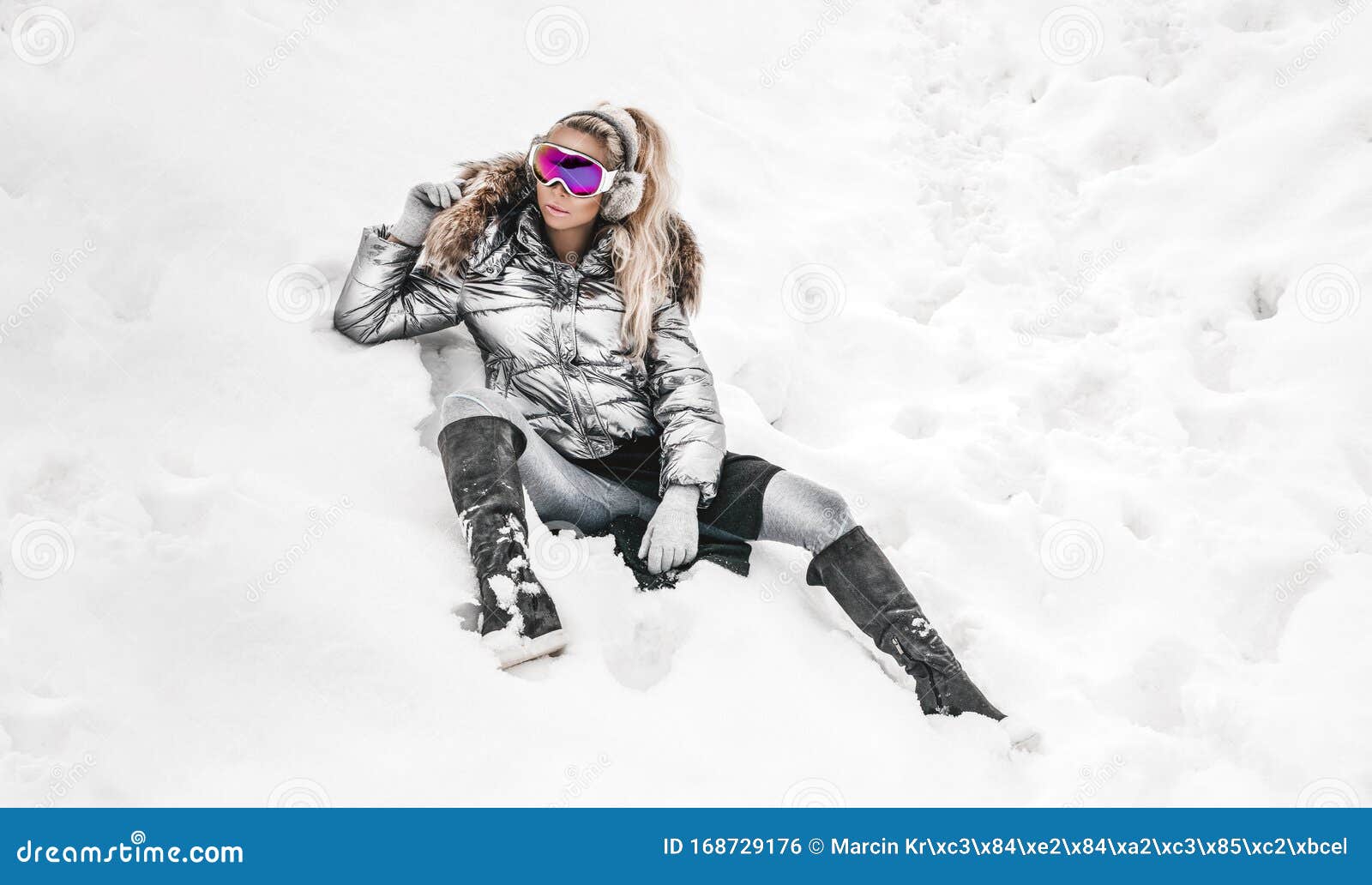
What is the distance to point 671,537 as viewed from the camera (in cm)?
252

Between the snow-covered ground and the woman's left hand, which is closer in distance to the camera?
the snow-covered ground

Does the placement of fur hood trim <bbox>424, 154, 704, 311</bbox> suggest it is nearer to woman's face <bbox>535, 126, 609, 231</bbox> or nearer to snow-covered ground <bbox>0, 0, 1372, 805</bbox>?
woman's face <bbox>535, 126, 609, 231</bbox>

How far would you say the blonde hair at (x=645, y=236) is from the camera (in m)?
2.78

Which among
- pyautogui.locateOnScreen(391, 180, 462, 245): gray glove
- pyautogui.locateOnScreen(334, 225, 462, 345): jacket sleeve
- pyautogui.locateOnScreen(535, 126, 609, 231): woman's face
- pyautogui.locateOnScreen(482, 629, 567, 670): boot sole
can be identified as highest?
pyautogui.locateOnScreen(535, 126, 609, 231): woman's face

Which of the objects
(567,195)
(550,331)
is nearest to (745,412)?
(550,331)

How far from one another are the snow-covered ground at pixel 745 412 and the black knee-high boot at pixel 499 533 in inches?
3.7

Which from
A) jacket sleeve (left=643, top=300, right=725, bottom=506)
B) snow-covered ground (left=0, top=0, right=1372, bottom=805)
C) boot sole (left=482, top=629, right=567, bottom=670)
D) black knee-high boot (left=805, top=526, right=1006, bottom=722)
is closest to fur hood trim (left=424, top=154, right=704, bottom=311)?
jacket sleeve (left=643, top=300, right=725, bottom=506)

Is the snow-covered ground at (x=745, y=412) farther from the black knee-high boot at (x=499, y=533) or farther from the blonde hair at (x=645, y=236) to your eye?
the blonde hair at (x=645, y=236)

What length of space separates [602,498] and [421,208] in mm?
951

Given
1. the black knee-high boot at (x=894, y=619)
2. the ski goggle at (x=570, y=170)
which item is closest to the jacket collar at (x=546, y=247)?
the ski goggle at (x=570, y=170)

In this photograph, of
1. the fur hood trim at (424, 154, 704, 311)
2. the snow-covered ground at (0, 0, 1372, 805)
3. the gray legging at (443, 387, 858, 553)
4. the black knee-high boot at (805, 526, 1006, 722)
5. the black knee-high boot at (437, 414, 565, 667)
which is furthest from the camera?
the fur hood trim at (424, 154, 704, 311)

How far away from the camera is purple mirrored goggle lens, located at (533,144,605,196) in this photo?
266cm

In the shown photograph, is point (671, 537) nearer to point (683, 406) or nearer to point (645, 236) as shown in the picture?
point (683, 406)

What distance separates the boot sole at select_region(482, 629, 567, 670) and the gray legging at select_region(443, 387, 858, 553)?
1.55 ft
